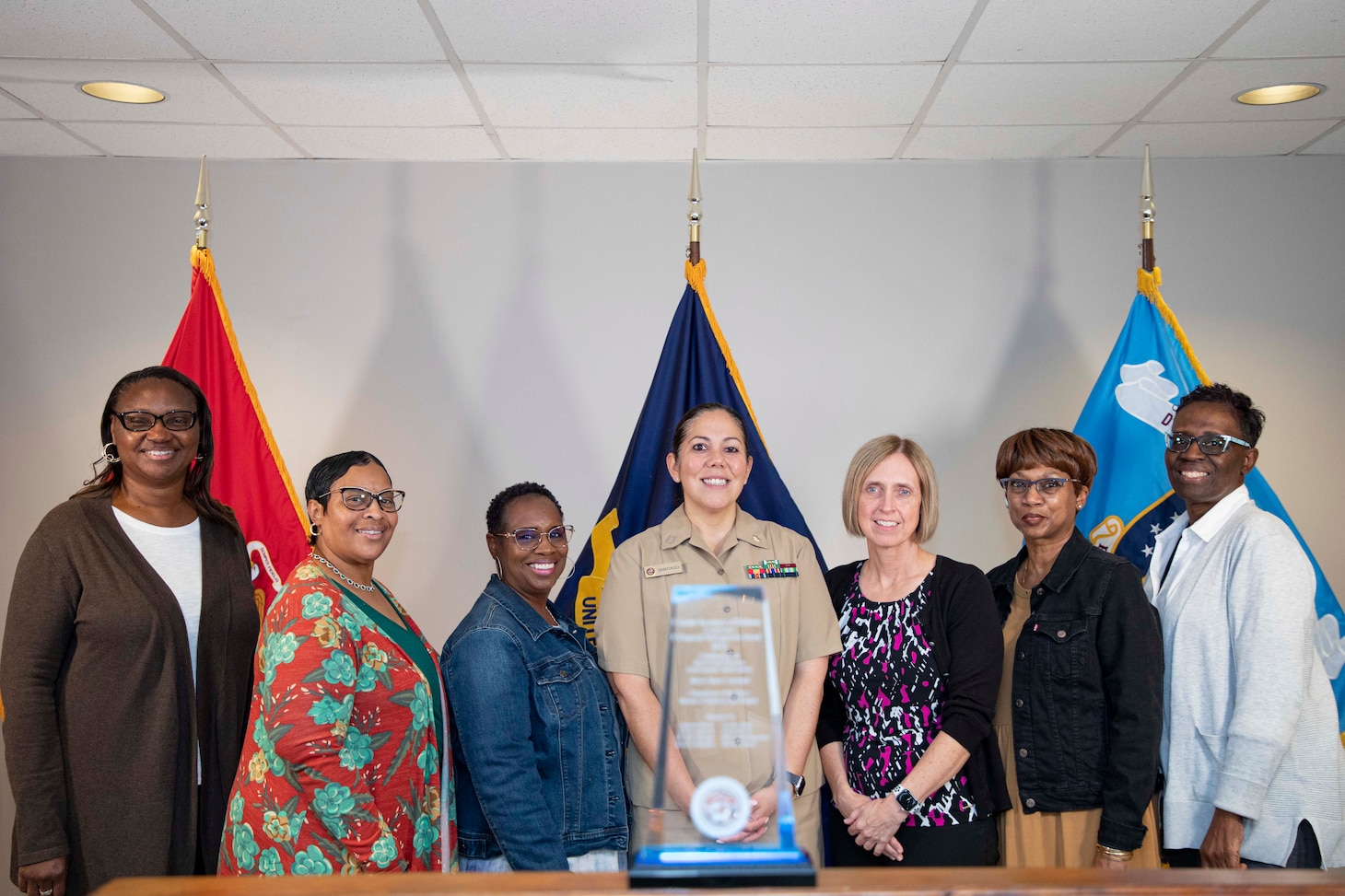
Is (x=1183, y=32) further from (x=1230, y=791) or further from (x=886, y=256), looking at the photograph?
(x=1230, y=791)

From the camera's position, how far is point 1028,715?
2.32m

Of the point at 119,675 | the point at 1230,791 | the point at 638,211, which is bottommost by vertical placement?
the point at 1230,791

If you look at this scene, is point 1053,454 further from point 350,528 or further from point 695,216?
point 350,528

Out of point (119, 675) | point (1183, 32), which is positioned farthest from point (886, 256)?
point (119, 675)

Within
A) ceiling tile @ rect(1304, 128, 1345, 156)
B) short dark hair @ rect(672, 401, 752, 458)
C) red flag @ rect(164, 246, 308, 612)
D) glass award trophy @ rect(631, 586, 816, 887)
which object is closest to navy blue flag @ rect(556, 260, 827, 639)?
short dark hair @ rect(672, 401, 752, 458)

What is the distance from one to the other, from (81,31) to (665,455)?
2129 millimetres

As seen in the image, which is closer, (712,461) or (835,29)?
Answer: (712,461)

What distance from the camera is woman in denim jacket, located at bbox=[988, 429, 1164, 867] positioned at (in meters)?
2.20

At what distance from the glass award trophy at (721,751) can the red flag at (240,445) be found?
7.34 feet

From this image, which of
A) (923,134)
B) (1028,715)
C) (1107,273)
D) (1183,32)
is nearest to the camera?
(1028,715)

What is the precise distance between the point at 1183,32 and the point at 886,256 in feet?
4.54

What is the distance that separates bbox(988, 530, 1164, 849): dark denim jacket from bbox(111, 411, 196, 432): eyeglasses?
2.07 metres

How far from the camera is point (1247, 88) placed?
3387mm

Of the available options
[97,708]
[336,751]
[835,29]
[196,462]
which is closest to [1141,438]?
[835,29]
